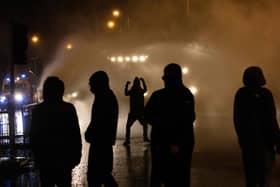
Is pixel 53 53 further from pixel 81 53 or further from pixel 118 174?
pixel 118 174

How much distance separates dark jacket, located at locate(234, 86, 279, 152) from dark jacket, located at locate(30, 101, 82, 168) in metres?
2.01

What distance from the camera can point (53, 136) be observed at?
534cm

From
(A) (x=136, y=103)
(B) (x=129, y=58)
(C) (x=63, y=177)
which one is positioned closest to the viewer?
(C) (x=63, y=177)

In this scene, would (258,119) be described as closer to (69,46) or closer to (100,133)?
(100,133)

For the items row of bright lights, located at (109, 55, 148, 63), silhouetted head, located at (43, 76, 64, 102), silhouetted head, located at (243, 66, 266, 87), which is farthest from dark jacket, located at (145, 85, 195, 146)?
row of bright lights, located at (109, 55, 148, 63)

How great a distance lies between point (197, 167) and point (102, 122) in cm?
336

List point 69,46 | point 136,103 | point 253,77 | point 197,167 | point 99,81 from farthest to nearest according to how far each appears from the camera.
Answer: point 69,46
point 136,103
point 197,167
point 99,81
point 253,77

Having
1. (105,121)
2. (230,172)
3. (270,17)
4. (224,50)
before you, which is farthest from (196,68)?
(105,121)

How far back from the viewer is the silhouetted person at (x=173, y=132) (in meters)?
5.37

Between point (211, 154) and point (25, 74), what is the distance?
51.9ft

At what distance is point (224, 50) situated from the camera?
2777 cm

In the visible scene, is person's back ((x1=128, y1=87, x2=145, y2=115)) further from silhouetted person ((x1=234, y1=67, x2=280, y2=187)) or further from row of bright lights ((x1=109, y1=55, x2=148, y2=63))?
row of bright lights ((x1=109, y1=55, x2=148, y2=63))

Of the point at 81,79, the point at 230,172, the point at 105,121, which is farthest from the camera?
the point at 81,79

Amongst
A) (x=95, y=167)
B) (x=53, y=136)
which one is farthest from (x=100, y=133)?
(x=53, y=136)
